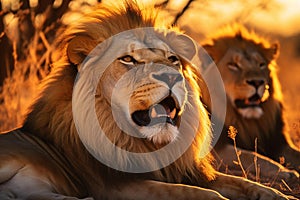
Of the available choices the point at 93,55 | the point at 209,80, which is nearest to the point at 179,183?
the point at 93,55

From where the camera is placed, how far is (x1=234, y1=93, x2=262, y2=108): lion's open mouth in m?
6.38

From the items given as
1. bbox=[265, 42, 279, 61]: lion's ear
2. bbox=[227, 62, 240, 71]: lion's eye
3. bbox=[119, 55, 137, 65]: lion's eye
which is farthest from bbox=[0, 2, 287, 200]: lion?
bbox=[265, 42, 279, 61]: lion's ear

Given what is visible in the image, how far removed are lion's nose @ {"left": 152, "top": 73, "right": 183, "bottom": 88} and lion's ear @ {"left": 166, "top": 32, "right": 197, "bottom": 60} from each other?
1.33 feet

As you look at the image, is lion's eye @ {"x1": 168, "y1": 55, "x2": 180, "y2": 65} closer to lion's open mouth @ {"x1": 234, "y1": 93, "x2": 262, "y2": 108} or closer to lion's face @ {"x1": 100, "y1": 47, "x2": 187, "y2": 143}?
lion's face @ {"x1": 100, "y1": 47, "x2": 187, "y2": 143}

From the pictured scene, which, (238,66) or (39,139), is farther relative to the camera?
(238,66)

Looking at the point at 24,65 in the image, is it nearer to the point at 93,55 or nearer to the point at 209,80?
the point at 209,80

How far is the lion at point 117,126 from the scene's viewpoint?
406 centimetres

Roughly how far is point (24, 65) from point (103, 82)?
2693 millimetres

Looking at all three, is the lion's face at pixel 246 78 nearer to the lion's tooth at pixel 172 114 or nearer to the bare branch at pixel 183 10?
the bare branch at pixel 183 10

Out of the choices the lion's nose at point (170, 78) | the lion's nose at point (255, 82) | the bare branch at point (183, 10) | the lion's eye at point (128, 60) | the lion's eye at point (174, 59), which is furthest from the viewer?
the bare branch at point (183, 10)

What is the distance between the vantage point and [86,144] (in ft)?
13.8

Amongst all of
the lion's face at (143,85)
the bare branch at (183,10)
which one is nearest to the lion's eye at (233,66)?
the bare branch at (183,10)

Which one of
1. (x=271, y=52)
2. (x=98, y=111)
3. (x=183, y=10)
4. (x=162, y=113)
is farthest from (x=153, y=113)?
(x=183, y=10)

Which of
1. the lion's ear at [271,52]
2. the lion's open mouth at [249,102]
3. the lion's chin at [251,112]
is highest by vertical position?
the lion's ear at [271,52]
